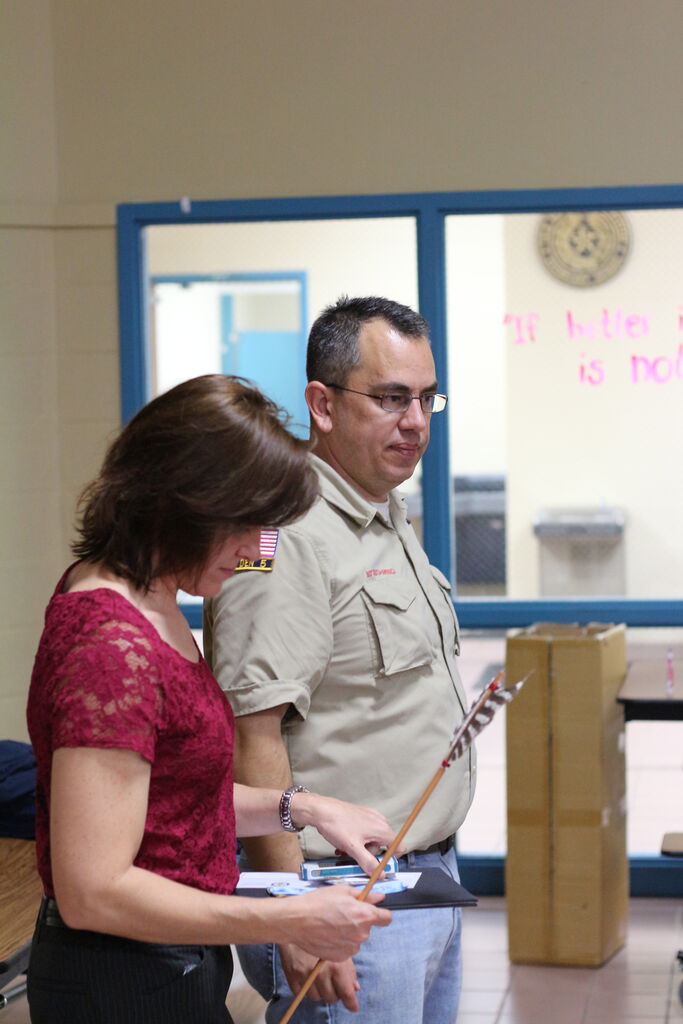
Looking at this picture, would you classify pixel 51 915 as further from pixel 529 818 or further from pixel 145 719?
pixel 529 818

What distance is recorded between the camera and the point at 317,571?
177cm

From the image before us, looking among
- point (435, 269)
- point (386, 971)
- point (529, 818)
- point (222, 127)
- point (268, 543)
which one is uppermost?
point (222, 127)

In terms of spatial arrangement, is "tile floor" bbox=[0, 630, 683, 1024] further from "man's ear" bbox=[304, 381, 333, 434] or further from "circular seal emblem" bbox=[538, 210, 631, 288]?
"man's ear" bbox=[304, 381, 333, 434]

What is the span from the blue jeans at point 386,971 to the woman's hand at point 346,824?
16 cm

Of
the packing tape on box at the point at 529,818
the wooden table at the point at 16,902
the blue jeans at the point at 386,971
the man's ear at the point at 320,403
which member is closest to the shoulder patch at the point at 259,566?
the man's ear at the point at 320,403

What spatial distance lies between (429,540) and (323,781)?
106 inches

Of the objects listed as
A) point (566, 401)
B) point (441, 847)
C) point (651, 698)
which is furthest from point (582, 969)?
point (441, 847)

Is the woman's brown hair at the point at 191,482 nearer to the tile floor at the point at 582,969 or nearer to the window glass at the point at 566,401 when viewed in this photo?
the tile floor at the point at 582,969

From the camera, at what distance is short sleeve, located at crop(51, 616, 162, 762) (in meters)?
1.19

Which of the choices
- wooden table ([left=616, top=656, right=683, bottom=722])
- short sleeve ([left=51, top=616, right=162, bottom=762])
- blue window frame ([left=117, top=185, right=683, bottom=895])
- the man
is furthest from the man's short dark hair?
blue window frame ([left=117, top=185, right=683, bottom=895])

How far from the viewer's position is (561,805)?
3.78 m

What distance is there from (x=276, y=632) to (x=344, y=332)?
1.64 ft

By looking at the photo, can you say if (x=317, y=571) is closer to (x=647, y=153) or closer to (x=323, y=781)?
(x=323, y=781)

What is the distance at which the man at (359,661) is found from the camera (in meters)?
1.69
